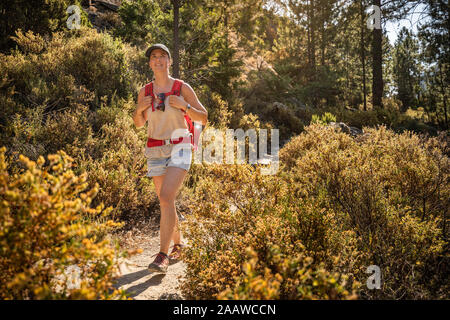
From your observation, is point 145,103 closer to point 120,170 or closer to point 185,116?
point 185,116

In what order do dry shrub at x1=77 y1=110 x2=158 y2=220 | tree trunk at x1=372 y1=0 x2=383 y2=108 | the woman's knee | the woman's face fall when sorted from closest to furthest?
the woman's knee → the woman's face → dry shrub at x1=77 y1=110 x2=158 y2=220 → tree trunk at x1=372 y1=0 x2=383 y2=108

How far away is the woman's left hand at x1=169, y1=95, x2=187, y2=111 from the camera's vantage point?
303cm

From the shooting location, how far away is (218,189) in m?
3.73

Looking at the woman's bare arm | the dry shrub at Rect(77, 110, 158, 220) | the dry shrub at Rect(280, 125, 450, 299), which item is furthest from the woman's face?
the dry shrub at Rect(280, 125, 450, 299)

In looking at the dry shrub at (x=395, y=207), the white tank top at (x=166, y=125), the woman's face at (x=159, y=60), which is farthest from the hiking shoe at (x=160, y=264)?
the woman's face at (x=159, y=60)

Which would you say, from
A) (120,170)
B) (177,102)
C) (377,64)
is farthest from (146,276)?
(377,64)

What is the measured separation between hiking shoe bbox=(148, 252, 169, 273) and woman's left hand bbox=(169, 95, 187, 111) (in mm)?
1600

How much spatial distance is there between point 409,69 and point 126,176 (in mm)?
48788

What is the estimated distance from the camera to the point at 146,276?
310 cm

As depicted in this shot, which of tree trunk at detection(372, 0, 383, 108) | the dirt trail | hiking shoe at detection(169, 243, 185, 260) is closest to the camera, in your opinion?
the dirt trail

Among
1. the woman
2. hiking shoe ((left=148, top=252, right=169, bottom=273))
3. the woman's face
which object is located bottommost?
hiking shoe ((left=148, top=252, right=169, bottom=273))

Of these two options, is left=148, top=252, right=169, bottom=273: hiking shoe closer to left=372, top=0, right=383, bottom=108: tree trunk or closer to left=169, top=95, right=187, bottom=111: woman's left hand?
left=169, top=95, right=187, bottom=111: woman's left hand
